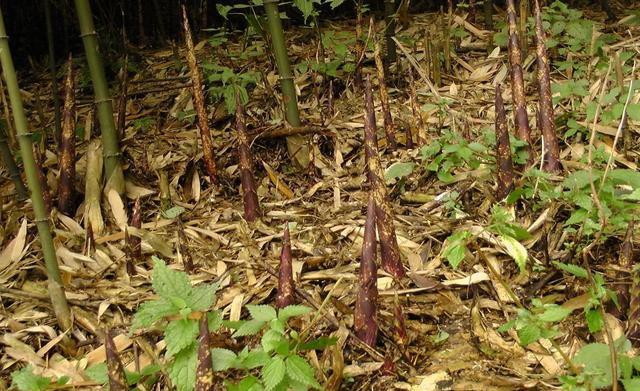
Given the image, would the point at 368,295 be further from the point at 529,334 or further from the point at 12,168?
the point at 12,168

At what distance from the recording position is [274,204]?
239cm

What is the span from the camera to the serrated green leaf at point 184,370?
1332 millimetres

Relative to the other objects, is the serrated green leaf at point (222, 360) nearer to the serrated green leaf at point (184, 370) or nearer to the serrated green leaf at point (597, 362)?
the serrated green leaf at point (184, 370)

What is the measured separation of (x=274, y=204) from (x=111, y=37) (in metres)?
2.19

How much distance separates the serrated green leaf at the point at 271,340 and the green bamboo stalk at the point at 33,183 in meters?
0.75

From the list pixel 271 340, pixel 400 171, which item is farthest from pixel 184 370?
pixel 400 171

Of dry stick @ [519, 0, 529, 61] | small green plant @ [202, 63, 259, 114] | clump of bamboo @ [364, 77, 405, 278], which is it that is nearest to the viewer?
clump of bamboo @ [364, 77, 405, 278]

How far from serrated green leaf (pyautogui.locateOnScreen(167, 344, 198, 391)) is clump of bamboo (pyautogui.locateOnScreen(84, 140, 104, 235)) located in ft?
3.27

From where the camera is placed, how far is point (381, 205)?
5.66 ft

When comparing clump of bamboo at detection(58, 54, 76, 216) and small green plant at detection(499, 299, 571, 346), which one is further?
clump of bamboo at detection(58, 54, 76, 216)

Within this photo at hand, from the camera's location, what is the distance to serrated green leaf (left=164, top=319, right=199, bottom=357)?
4.34 feet

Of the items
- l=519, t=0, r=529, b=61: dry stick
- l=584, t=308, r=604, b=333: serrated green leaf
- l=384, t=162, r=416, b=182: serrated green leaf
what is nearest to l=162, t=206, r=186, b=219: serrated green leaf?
l=384, t=162, r=416, b=182: serrated green leaf

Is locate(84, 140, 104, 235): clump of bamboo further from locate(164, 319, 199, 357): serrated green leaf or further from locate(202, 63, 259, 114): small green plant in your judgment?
locate(164, 319, 199, 357): serrated green leaf

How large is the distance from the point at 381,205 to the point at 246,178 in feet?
2.30
